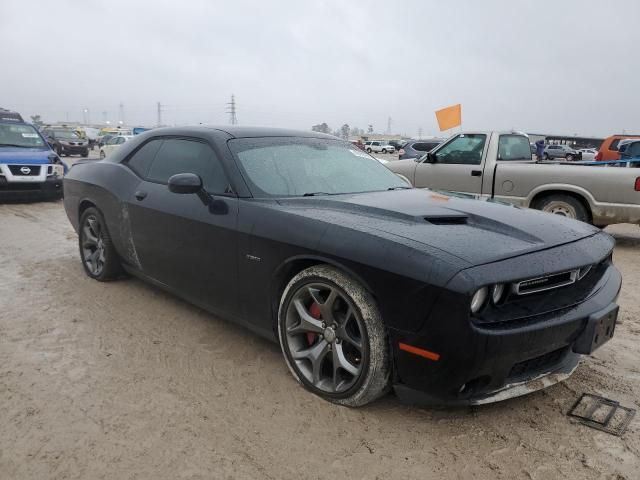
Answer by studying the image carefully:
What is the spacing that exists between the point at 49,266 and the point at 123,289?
1242 mm

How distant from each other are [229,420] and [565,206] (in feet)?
19.0

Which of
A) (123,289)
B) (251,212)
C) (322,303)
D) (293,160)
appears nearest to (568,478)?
(322,303)

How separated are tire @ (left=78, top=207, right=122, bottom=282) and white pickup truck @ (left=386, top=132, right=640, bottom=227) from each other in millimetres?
4099

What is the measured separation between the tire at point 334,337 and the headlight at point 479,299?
0.43m

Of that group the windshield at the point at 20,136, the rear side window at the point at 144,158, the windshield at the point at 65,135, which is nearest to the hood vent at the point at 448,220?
the rear side window at the point at 144,158

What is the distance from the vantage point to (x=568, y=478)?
6.63 ft

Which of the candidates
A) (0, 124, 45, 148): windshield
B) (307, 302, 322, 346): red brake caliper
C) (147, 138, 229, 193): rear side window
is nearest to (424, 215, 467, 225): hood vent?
(307, 302, 322, 346): red brake caliper

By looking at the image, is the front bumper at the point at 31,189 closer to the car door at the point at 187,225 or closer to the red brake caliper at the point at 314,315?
the car door at the point at 187,225

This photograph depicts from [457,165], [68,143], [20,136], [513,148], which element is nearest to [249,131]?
[457,165]

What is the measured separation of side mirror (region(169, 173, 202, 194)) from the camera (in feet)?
10.1

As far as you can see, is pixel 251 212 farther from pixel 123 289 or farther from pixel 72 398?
pixel 123 289

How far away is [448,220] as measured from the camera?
2.65m

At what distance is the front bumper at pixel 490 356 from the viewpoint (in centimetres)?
206

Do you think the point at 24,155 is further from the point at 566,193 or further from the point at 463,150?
the point at 566,193
